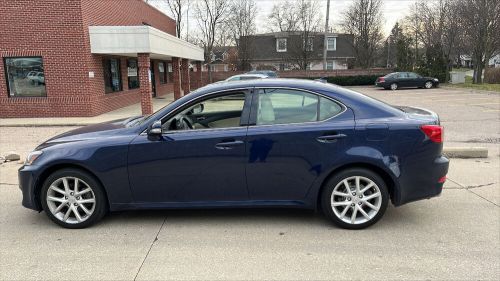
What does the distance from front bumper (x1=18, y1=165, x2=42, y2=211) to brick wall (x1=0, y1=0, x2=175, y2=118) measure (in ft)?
36.8

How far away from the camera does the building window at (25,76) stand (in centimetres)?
1450

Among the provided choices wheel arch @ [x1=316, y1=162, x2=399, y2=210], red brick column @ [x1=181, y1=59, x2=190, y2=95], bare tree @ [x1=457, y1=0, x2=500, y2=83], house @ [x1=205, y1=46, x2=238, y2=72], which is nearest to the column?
red brick column @ [x1=181, y1=59, x2=190, y2=95]

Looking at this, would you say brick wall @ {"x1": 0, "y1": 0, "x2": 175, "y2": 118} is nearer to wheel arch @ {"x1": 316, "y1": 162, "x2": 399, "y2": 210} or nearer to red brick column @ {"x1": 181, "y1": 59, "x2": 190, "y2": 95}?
red brick column @ {"x1": 181, "y1": 59, "x2": 190, "y2": 95}

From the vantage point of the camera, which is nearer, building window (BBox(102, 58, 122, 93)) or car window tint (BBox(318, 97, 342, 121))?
car window tint (BBox(318, 97, 342, 121))

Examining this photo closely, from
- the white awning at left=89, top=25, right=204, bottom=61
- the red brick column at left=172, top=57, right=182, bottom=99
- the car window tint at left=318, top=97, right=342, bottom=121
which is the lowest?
the car window tint at left=318, top=97, right=342, bottom=121

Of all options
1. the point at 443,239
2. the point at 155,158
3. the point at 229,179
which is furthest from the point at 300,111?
the point at 443,239

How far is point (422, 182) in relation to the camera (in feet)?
13.6

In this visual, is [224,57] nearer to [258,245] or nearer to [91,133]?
[91,133]

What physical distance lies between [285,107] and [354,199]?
1214 mm

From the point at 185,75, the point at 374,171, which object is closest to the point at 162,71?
the point at 185,75

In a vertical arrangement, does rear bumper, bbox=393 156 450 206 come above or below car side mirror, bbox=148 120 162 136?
below

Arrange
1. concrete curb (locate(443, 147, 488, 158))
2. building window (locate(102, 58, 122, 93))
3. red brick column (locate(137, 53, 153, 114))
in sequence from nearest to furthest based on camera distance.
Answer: concrete curb (locate(443, 147, 488, 158)) → red brick column (locate(137, 53, 153, 114)) → building window (locate(102, 58, 122, 93))

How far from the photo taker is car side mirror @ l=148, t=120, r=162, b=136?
4.07 metres

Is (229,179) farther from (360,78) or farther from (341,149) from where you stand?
(360,78)
